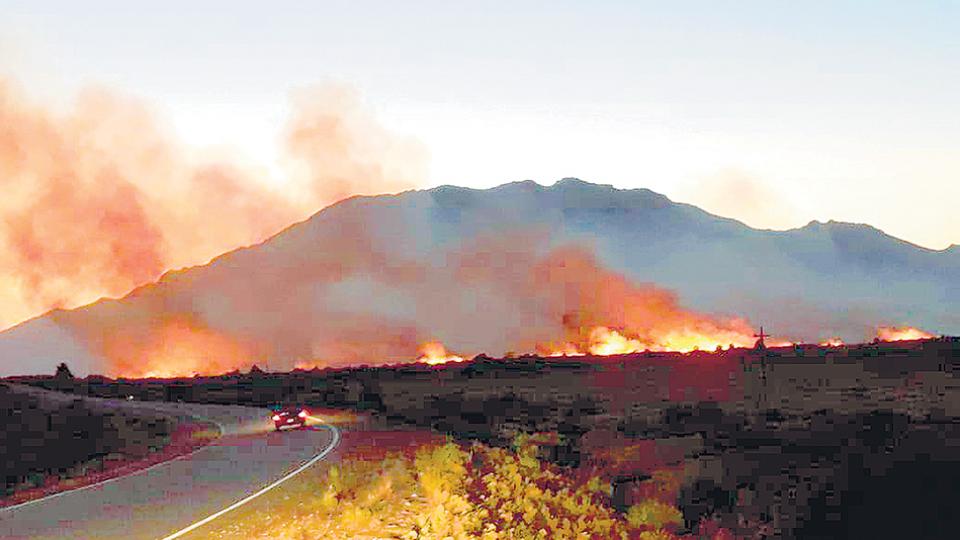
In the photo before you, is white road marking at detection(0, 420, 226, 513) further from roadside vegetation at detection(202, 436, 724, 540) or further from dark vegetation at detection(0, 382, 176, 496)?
roadside vegetation at detection(202, 436, 724, 540)

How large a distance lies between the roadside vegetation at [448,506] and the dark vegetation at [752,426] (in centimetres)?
192

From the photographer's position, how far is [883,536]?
1905 centimetres

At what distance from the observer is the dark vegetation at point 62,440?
38456 millimetres

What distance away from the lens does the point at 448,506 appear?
1655 cm

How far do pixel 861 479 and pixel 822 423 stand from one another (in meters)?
28.5

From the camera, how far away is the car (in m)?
41.5

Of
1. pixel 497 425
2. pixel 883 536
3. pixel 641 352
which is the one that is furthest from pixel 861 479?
pixel 641 352

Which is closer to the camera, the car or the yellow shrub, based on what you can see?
the yellow shrub

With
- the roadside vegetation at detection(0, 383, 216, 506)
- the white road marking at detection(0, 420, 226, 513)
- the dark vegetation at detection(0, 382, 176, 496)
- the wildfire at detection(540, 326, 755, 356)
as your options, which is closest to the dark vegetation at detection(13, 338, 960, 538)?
the white road marking at detection(0, 420, 226, 513)

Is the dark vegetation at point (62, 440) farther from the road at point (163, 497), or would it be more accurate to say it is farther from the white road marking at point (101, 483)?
the road at point (163, 497)

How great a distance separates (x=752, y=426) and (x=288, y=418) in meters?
22.0

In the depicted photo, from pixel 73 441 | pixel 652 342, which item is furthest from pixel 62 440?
pixel 652 342

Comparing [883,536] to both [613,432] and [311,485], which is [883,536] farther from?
[613,432]

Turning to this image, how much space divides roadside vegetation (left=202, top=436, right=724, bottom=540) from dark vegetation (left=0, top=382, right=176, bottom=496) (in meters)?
17.1
